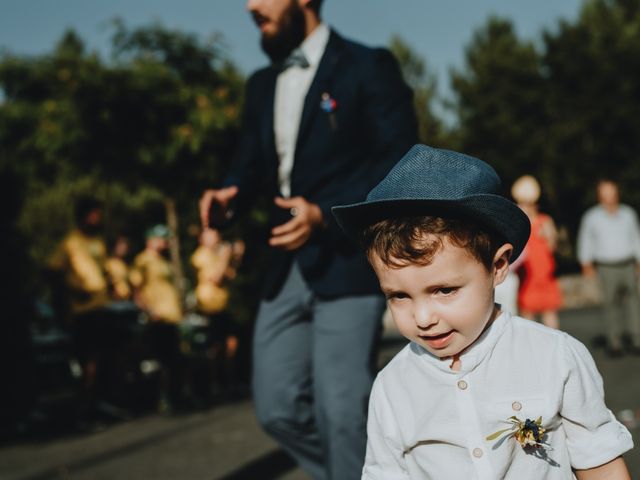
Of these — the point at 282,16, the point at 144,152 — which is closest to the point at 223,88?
the point at 144,152

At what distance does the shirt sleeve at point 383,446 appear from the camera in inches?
86.9

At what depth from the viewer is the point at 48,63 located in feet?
34.8

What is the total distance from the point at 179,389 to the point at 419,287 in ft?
26.3

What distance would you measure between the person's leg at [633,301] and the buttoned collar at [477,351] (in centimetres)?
911

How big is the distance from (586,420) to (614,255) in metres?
9.14

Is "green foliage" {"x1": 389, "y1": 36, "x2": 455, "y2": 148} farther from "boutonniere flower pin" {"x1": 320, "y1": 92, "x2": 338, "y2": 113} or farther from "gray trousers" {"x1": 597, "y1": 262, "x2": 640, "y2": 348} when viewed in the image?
"boutonniere flower pin" {"x1": 320, "y1": 92, "x2": 338, "y2": 113}

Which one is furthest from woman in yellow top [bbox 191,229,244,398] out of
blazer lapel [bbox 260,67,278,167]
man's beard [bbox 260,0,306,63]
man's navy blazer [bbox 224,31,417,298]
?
man's navy blazer [bbox 224,31,417,298]

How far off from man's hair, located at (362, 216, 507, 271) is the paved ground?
2.77 meters

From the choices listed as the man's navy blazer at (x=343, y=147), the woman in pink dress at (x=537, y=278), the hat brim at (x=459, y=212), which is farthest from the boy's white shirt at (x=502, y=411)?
the woman in pink dress at (x=537, y=278)

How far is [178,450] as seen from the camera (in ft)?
21.4

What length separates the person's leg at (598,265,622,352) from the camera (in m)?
10.8

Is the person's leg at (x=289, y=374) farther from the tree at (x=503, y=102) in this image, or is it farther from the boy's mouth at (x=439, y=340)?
the tree at (x=503, y=102)

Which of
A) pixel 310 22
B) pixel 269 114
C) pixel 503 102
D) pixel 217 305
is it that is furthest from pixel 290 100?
pixel 503 102

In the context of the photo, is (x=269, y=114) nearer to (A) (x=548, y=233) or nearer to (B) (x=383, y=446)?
(B) (x=383, y=446)
